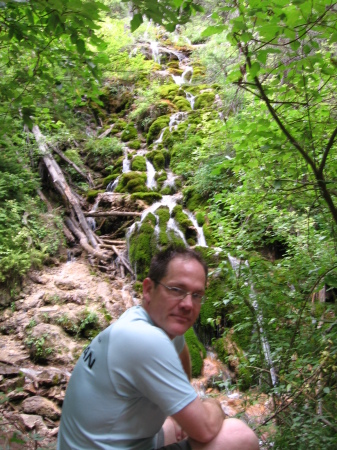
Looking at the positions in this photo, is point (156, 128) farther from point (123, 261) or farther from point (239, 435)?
point (239, 435)

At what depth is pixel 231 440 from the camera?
1513 mm

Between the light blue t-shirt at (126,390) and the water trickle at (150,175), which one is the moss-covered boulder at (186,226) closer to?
the water trickle at (150,175)

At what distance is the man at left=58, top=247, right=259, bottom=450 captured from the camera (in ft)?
4.75

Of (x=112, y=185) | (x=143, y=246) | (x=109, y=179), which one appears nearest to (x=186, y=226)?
(x=143, y=246)

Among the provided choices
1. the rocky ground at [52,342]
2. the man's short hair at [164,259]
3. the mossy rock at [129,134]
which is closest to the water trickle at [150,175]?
the mossy rock at [129,134]

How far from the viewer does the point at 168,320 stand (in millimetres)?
1709

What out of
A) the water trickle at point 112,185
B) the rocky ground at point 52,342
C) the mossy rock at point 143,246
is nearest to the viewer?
the rocky ground at point 52,342

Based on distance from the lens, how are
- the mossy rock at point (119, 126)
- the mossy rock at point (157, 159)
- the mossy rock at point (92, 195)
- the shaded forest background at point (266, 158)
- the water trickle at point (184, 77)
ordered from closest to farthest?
1. the shaded forest background at point (266, 158)
2. the mossy rock at point (92, 195)
3. the mossy rock at point (157, 159)
4. the mossy rock at point (119, 126)
5. the water trickle at point (184, 77)

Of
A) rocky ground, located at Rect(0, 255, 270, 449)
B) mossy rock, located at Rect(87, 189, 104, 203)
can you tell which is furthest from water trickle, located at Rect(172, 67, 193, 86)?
rocky ground, located at Rect(0, 255, 270, 449)

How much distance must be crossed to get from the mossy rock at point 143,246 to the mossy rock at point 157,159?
380 centimetres

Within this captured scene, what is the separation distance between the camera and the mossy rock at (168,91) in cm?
1598

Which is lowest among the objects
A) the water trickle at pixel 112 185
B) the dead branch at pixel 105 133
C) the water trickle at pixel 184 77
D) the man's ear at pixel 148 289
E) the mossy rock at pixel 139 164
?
the man's ear at pixel 148 289

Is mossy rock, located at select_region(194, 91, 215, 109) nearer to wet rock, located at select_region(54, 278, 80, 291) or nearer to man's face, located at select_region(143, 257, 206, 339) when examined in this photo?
wet rock, located at select_region(54, 278, 80, 291)

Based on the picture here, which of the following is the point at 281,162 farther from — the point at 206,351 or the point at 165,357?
the point at 206,351
